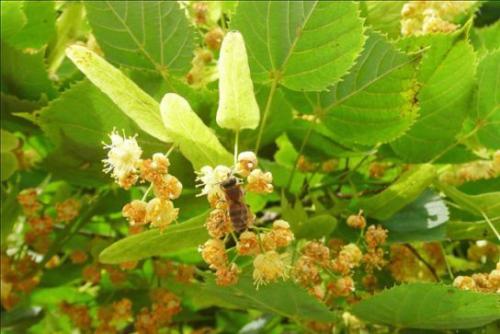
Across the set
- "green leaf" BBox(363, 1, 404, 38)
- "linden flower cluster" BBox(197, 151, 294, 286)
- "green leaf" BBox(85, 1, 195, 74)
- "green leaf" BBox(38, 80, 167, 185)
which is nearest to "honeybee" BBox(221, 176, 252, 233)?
"linden flower cluster" BBox(197, 151, 294, 286)

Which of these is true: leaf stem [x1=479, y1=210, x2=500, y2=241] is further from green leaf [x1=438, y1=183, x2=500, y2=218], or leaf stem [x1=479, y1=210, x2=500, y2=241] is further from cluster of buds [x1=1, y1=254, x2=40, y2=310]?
cluster of buds [x1=1, y1=254, x2=40, y2=310]

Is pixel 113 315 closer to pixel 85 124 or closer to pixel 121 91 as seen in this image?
pixel 85 124

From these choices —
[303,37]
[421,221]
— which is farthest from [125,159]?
[421,221]

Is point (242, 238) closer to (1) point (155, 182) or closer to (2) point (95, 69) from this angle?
(1) point (155, 182)

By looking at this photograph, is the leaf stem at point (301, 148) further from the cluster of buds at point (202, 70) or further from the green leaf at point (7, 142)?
the green leaf at point (7, 142)

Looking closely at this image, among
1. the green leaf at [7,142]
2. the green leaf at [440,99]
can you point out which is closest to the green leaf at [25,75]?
the green leaf at [7,142]

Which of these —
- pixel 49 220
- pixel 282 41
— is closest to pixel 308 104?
pixel 282 41
